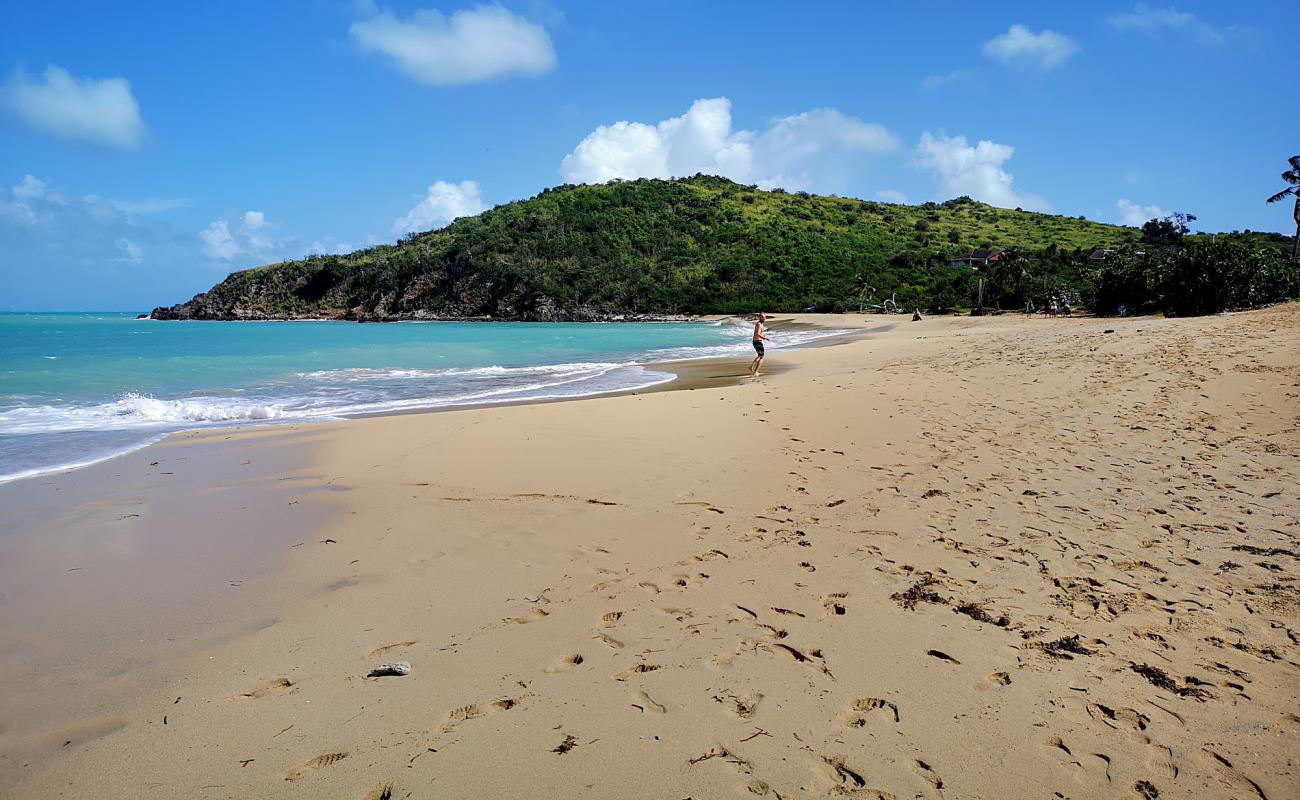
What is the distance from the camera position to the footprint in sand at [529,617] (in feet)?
11.7

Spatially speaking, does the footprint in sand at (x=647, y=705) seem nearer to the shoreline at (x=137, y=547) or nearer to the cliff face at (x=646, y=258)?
the shoreline at (x=137, y=547)

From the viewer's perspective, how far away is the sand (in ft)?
7.97

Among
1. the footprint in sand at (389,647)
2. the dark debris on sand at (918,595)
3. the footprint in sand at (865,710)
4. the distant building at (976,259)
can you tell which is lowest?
the footprint in sand at (865,710)

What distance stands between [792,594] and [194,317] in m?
144

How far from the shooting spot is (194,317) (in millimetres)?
118688

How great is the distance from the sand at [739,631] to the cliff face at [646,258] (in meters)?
64.0

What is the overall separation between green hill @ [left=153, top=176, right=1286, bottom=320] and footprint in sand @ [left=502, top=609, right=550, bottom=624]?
6270cm

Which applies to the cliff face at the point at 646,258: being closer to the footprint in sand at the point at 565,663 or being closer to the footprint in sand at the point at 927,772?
the footprint in sand at the point at 565,663

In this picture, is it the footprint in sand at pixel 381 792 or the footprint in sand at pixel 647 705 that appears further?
the footprint in sand at pixel 647 705

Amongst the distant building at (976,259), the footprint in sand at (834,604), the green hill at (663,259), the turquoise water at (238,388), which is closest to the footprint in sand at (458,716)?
the footprint in sand at (834,604)

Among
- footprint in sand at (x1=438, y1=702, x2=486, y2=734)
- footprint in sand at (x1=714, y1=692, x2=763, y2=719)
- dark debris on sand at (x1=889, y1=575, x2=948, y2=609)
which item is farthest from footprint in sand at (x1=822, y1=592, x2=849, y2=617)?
footprint in sand at (x1=438, y1=702, x2=486, y2=734)

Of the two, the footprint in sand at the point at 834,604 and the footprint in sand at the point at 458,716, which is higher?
the footprint in sand at the point at 834,604

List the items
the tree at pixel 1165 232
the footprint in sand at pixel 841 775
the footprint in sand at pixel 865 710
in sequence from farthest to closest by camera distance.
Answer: the tree at pixel 1165 232
the footprint in sand at pixel 865 710
the footprint in sand at pixel 841 775

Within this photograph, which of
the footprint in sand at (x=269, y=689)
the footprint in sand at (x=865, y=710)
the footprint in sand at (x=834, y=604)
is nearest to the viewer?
the footprint in sand at (x=865, y=710)
